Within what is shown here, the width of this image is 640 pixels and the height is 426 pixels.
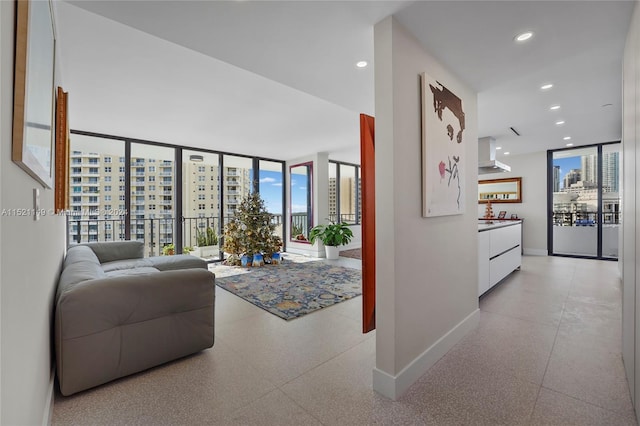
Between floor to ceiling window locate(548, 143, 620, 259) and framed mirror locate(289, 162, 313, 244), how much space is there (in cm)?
569

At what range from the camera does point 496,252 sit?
3.88 meters

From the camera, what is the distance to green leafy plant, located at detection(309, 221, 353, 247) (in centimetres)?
660

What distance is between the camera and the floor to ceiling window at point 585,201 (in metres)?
5.84

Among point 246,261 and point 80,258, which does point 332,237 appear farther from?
point 80,258

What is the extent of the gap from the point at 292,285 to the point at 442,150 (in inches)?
116

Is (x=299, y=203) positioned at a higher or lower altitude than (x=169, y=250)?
higher

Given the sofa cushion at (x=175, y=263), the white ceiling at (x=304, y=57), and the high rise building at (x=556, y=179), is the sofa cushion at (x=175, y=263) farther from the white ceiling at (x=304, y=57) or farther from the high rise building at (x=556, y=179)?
the high rise building at (x=556, y=179)

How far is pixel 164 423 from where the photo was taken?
5.17 feet

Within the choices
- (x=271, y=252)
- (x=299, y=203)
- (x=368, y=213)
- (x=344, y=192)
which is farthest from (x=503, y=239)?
(x=344, y=192)

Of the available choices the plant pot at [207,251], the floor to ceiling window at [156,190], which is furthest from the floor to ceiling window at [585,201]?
the plant pot at [207,251]

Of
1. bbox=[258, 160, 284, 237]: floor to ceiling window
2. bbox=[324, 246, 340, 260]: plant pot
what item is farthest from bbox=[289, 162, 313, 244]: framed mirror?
bbox=[324, 246, 340, 260]: plant pot

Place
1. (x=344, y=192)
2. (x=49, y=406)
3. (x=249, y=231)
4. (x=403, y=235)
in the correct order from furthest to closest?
(x=344, y=192)
(x=249, y=231)
(x=403, y=235)
(x=49, y=406)

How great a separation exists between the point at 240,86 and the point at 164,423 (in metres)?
2.92

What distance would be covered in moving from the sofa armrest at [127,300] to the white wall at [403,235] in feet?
4.70
